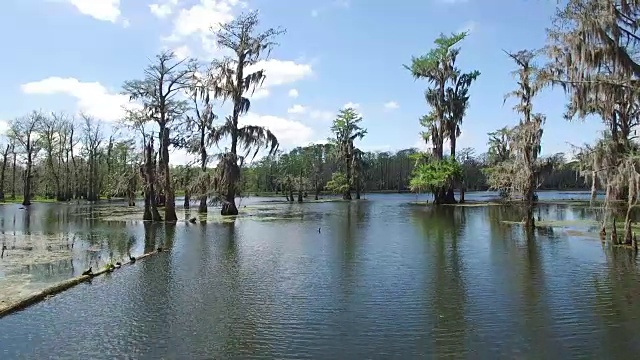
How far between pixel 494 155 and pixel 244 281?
48147 millimetres

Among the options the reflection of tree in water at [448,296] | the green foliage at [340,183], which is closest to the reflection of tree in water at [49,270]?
the reflection of tree in water at [448,296]

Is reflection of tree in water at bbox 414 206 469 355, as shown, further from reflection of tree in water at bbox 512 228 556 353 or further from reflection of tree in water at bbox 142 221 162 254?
reflection of tree in water at bbox 142 221 162 254

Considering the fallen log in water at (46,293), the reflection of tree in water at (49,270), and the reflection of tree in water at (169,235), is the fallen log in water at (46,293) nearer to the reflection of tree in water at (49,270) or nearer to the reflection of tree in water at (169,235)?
Result: the reflection of tree in water at (49,270)

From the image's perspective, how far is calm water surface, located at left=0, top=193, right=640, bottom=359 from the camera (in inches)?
324

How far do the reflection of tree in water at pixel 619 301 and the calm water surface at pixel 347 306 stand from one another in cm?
4

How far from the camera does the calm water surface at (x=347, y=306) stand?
27.0ft

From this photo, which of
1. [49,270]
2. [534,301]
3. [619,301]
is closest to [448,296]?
[534,301]

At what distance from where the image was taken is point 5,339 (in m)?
8.63

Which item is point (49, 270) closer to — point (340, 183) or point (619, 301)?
point (619, 301)

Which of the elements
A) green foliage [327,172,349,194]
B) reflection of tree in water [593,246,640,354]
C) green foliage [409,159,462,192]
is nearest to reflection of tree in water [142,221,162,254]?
reflection of tree in water [593,246,640,354]

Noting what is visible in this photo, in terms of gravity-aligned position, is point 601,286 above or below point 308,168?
below

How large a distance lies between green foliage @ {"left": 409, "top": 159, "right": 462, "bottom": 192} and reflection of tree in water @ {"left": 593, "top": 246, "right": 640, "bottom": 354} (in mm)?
32367

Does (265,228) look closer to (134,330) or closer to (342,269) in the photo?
(342,269)

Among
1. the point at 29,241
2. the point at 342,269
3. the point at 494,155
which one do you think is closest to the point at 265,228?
the point at 29,241
